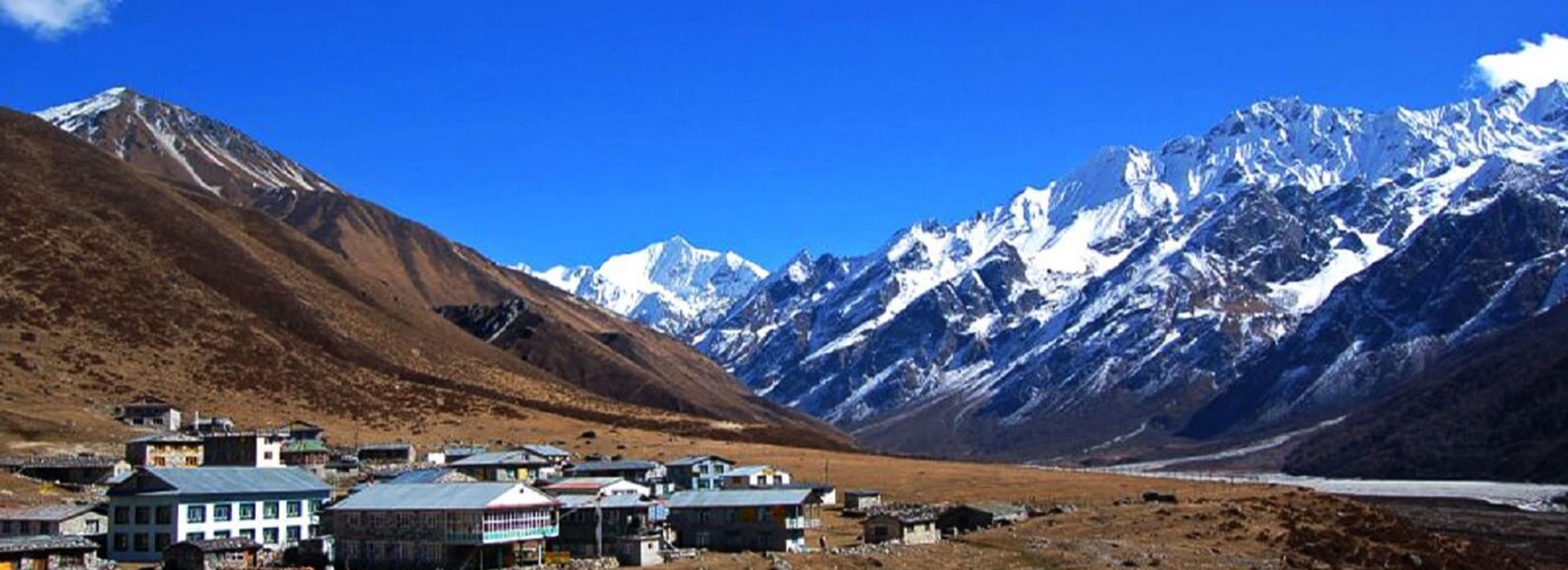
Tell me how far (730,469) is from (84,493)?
56468mm

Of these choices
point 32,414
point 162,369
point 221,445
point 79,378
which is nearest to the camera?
point 221,445

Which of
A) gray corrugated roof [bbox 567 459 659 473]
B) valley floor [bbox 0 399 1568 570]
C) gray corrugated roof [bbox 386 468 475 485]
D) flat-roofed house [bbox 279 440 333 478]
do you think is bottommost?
valley floor [bbox 0 399 1568 570]

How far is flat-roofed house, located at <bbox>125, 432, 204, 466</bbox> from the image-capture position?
120188mm

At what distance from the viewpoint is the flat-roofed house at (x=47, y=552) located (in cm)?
7356

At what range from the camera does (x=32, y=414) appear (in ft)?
461

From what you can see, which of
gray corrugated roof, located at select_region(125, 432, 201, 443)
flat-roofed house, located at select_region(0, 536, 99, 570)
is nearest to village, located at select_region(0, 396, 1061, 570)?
flat-roofed house, located at select_region(0, 536, 99, 570)

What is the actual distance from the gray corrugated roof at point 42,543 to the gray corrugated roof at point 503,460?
5034 centimetres

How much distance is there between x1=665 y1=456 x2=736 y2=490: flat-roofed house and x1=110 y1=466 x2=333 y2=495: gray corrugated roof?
46159 mm

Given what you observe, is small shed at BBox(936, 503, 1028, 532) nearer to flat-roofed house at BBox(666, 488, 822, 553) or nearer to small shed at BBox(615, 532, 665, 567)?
flat-roofed house at BBox(666, 488, 822, 553)

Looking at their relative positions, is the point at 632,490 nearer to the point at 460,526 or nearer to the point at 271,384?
the point at 460,526

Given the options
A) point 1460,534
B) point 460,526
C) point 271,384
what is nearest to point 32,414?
Result: point 271,384

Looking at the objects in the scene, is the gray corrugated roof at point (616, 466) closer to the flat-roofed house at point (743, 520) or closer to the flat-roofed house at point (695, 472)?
the flat-roofed house at point (695, 472)

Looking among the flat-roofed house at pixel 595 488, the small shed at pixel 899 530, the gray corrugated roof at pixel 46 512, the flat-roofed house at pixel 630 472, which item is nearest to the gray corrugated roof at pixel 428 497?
the gray corrugated roof at pixel 46 512

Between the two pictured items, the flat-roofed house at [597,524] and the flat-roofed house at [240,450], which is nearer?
the flat-roofed house at [597,524]
